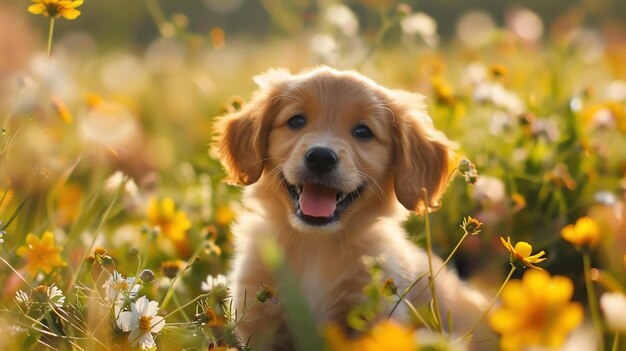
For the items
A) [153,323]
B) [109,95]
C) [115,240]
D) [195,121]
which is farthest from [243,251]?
[109,95]

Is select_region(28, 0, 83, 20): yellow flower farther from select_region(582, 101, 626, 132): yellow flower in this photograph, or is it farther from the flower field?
select_region(582, 101, 626, 132): yellow flower

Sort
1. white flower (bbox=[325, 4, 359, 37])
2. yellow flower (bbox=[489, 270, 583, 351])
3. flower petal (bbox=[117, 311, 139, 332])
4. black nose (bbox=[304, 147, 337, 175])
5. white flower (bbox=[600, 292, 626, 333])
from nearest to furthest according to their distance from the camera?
yellow flower (bbox=[489, 270, 583, 351]) < white flower (bbox=[600, 292, 626, 333]) < flower petal (bbox=[117, 311, 139, 332]) < black nose (bbox=[304, 147, 337, 175]) < white flower (bbox=[325, 4, 359, 37])

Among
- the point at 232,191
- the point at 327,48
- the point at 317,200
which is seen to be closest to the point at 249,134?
the point at 317,200

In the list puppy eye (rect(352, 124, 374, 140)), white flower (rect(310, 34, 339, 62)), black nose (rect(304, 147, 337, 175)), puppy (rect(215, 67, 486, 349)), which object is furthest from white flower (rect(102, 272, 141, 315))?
white flower (rect(310, 34, 339, 62))

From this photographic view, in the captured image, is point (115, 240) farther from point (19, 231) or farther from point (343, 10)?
point (343, 10)

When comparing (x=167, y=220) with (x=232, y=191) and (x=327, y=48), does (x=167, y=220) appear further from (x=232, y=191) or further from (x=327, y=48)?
(x=327, y=48)

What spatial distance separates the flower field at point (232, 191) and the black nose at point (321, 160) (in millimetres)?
370

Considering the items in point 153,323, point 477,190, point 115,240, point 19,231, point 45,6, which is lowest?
point 115,240

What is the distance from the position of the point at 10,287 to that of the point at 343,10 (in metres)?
2.95

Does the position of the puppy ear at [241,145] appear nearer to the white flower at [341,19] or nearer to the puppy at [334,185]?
the puppy at [334,185]

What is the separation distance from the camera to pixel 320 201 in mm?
2631

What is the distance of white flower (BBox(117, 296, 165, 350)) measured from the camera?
5.85ft

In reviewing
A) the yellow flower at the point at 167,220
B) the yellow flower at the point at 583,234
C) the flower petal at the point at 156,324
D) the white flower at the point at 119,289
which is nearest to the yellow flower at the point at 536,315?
the yellow flower at the point at 583,234

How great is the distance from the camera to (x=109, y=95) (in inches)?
228
